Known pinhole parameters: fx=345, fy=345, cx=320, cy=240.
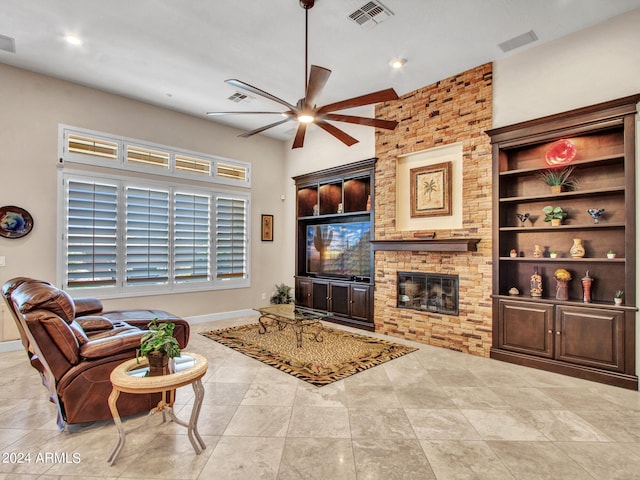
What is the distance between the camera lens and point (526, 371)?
3.77 meters

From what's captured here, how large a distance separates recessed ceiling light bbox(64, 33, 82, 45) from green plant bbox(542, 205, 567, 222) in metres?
5.58

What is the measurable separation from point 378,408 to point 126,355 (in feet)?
6.65

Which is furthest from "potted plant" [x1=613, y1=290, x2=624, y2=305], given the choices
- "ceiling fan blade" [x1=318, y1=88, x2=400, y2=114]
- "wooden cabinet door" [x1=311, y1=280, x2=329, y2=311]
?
"wooden cabinet door" [x1=311, y1=280, x2=329, y2=311]

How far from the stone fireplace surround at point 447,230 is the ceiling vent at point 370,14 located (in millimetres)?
1681

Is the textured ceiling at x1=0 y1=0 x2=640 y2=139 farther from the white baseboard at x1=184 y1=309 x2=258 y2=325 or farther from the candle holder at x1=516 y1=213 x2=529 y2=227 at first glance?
the white baseboard at x1=184 y1=309 x2=258 y2=325

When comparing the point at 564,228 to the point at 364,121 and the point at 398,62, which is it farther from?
the point at 398,62

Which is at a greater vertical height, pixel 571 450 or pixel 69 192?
pixel 69 192

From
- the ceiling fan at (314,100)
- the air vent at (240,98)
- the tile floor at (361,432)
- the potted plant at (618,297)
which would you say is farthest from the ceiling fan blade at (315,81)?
the potted plant at (618,297)

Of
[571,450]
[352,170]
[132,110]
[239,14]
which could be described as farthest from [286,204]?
[571,450]

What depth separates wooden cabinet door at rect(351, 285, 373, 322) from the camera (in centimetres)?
558

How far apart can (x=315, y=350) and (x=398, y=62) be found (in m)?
3.75

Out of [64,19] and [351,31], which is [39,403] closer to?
[64,19]

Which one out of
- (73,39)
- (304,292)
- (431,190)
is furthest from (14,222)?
(431,190)

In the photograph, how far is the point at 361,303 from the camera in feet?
18.7
